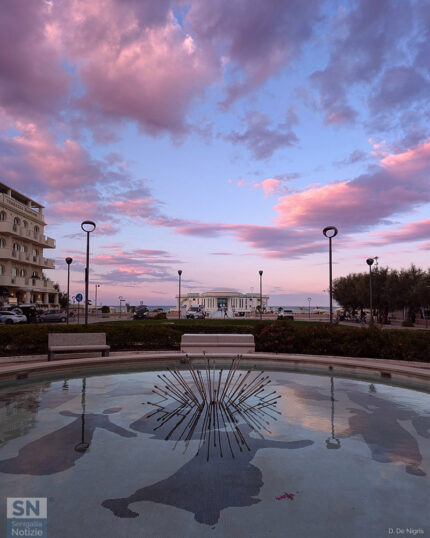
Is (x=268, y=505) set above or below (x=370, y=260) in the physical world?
below

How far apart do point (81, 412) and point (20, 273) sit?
51653 millimetres

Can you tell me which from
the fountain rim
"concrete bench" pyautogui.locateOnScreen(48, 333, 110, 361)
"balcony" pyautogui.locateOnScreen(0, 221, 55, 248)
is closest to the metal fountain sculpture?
the fountain rim

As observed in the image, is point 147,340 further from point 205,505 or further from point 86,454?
point 205,505

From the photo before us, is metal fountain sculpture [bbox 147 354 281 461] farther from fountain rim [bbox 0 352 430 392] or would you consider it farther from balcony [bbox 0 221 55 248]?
balcony [bbox 0 221 55 248]

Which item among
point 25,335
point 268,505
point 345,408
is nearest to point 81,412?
point 268,505

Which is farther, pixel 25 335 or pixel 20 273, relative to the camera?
pixel 20 273

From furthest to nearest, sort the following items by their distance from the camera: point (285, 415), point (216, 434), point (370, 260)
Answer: point (370, 260), point (285, 415), point (216, 434)

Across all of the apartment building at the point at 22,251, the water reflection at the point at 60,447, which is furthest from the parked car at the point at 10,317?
the water reflection at the point at 60,447

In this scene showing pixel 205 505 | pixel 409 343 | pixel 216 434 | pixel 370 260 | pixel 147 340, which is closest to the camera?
pixel 205 505

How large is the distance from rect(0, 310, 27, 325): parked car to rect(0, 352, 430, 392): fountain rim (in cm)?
2603

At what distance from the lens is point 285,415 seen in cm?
654
